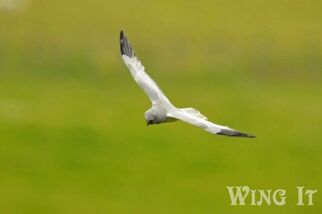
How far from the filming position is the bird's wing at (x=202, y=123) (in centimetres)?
247

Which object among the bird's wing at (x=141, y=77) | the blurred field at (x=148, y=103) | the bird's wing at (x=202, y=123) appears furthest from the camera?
the blurred field at (x=148, y=103)

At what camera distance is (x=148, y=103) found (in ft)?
11.7

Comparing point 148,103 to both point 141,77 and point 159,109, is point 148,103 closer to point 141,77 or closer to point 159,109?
point 141,77

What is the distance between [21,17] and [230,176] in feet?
3.90

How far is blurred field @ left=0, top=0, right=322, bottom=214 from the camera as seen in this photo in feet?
11.8

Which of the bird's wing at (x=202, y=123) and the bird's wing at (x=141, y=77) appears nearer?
the bird's wing at (x=202, y=123)

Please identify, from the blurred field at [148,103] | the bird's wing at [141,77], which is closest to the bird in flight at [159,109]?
the bird's wing at [141,77]

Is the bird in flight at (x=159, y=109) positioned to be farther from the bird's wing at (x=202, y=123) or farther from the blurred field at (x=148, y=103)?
the blurred field at (x=148, y=103)

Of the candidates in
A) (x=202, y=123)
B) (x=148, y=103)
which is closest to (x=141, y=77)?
(x=148, y=103)

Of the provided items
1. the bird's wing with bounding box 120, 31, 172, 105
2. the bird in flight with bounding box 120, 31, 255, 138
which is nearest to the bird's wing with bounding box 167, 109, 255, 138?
the bird in flight with bounding box 120, 31, 255, 138

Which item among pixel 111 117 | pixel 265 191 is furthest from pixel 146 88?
pixel 265 191

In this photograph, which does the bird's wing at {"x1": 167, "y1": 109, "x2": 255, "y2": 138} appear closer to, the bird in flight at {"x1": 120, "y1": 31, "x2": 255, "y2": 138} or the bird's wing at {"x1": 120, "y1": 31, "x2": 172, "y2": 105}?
the bird in flight at {"x1": 120, "y1": 31, "x2": 255, "y2": 138}

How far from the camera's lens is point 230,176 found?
3605 mm

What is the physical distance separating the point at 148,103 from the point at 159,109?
0.62 meters
